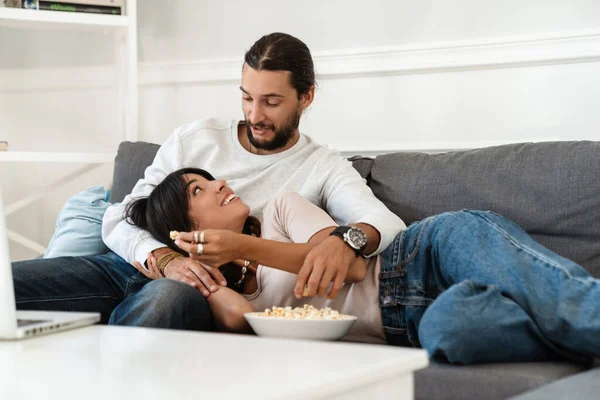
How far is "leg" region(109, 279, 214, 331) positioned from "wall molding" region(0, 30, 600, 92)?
123 centimetres

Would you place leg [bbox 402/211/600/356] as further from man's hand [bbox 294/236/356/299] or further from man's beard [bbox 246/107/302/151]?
man's beard [bbox 246/107/302/151]

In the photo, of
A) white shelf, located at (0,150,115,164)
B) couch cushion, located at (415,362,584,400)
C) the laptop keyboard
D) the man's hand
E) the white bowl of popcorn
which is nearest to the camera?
the laptop keyboard

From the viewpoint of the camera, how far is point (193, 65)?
2816 mm

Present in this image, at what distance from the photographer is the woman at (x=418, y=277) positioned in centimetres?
127

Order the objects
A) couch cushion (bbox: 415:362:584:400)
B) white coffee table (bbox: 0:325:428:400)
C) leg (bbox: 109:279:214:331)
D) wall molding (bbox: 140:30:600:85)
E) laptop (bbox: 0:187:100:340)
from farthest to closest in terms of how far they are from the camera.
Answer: wall molding (bbox: 140:30:600:85)
leg (bbox: 109:279:214:331)
couch cushion (bbox: 415:362:584:400)
laptop (bbox: 0:187:100:340)
white coffee table (bbox: 0:325:428:400)

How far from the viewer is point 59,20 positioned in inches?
105

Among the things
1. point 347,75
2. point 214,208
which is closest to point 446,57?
point 347,75

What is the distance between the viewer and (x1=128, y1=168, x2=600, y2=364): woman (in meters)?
1.27

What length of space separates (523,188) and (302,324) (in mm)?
744

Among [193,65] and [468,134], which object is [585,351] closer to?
[468,134]

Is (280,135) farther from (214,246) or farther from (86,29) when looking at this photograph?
(86,29)

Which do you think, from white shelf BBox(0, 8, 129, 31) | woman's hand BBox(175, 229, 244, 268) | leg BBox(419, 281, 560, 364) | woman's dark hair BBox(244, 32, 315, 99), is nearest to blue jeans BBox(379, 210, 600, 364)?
leg BBox(419, 281, 560, 364)

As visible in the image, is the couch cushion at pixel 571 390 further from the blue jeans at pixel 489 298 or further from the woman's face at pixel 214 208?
the woman's face at pixel 214 208

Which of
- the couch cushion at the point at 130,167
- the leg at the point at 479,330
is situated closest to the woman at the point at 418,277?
the leg at the point at 479,330
